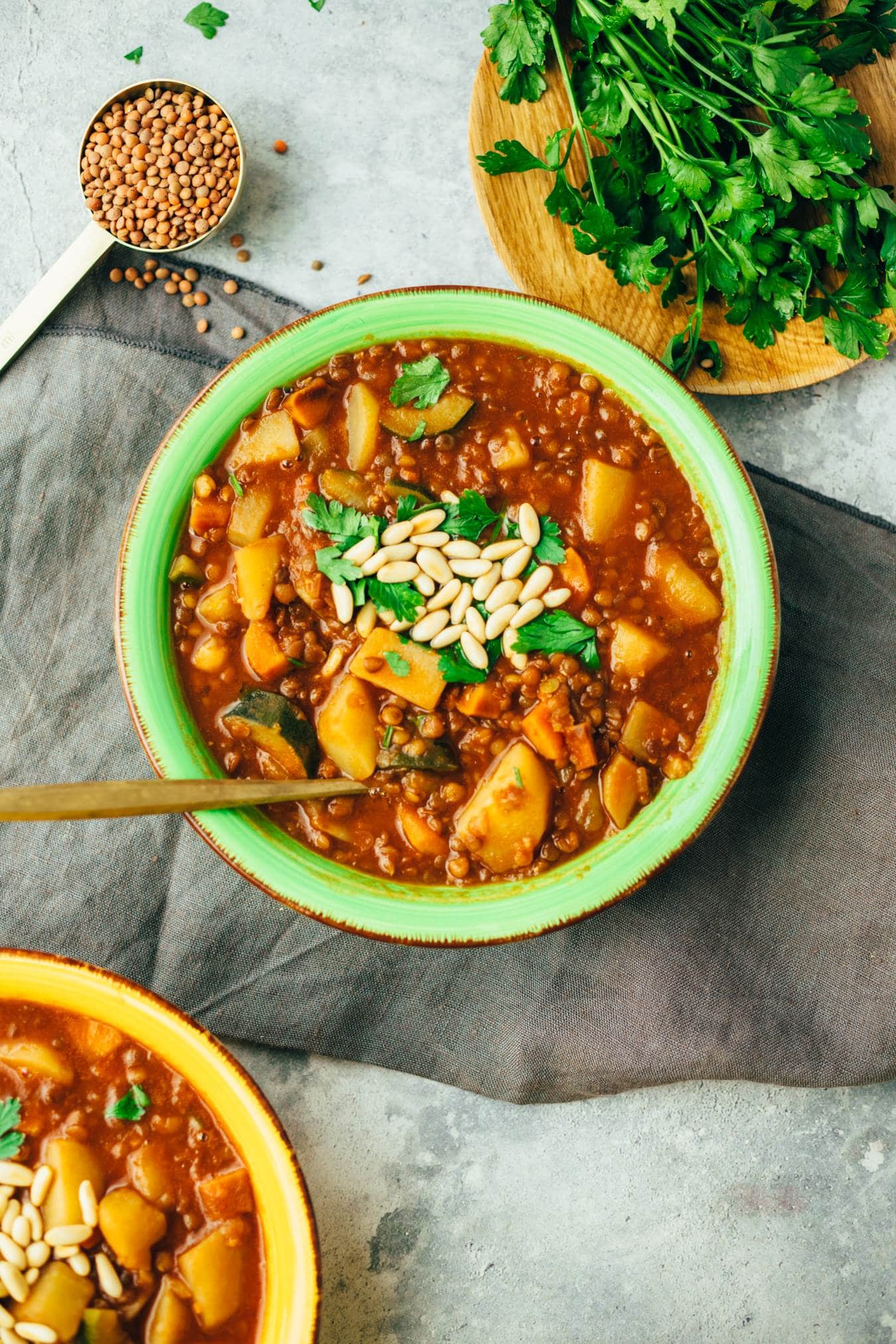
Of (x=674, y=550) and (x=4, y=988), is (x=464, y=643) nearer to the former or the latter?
(x=674, y=550)

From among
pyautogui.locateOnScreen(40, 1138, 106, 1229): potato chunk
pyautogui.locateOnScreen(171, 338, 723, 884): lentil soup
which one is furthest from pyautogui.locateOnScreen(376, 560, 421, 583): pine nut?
pyautogui.locateOnScreen(40, 1138, 106, 1229): potato chunk

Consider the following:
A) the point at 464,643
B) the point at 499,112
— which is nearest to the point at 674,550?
the point at 464,643

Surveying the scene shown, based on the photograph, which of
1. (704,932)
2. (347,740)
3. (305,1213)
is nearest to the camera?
(305,1213)

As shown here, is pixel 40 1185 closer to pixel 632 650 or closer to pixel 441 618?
pixel 441 618

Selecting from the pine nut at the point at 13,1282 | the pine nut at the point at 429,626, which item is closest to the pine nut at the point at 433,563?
the pine nut at the point at 429,626

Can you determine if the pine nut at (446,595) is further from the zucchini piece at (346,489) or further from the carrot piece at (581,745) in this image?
the carrot piece at (581,745)

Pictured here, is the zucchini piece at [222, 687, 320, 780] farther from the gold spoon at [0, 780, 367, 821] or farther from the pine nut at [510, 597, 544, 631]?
the pine nut at [510, 597, 544, 631]
